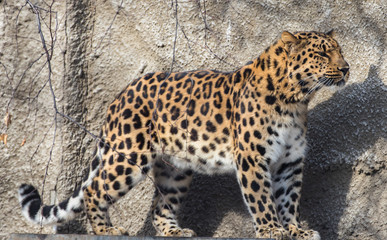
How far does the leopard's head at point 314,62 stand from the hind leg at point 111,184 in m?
1.40

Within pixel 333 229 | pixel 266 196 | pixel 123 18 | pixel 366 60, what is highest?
pixel 123 18

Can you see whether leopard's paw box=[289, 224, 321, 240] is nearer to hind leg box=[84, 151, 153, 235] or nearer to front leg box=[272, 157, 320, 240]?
front leg box=[272, 157, 320, 240]

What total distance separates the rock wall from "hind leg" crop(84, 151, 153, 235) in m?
0.66

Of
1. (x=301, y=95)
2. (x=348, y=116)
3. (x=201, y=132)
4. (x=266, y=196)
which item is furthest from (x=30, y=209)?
(x=348, y=116)

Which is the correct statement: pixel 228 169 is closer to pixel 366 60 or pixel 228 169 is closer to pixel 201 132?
pixel 201 132

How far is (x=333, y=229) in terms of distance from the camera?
5.57m

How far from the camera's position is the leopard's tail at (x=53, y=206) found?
212 inches

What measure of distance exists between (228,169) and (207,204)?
2.62 ft

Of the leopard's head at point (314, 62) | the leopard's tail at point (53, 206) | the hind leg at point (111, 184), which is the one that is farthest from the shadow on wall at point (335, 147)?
the leopard's tail at point (53, 206)

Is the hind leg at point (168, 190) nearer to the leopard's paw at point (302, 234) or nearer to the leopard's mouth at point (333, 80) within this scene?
the leopard's paw at point (302, 234)

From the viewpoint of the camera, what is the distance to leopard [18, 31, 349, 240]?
16.5 ft

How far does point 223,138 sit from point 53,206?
1.54 m

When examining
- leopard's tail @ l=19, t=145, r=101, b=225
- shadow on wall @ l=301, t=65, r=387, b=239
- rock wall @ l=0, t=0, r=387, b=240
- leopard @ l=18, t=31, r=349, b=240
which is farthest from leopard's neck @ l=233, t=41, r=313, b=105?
leopard's tail @ l=19, t=145, r=101, b=225

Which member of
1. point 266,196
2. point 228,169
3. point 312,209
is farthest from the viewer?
point 312,209
